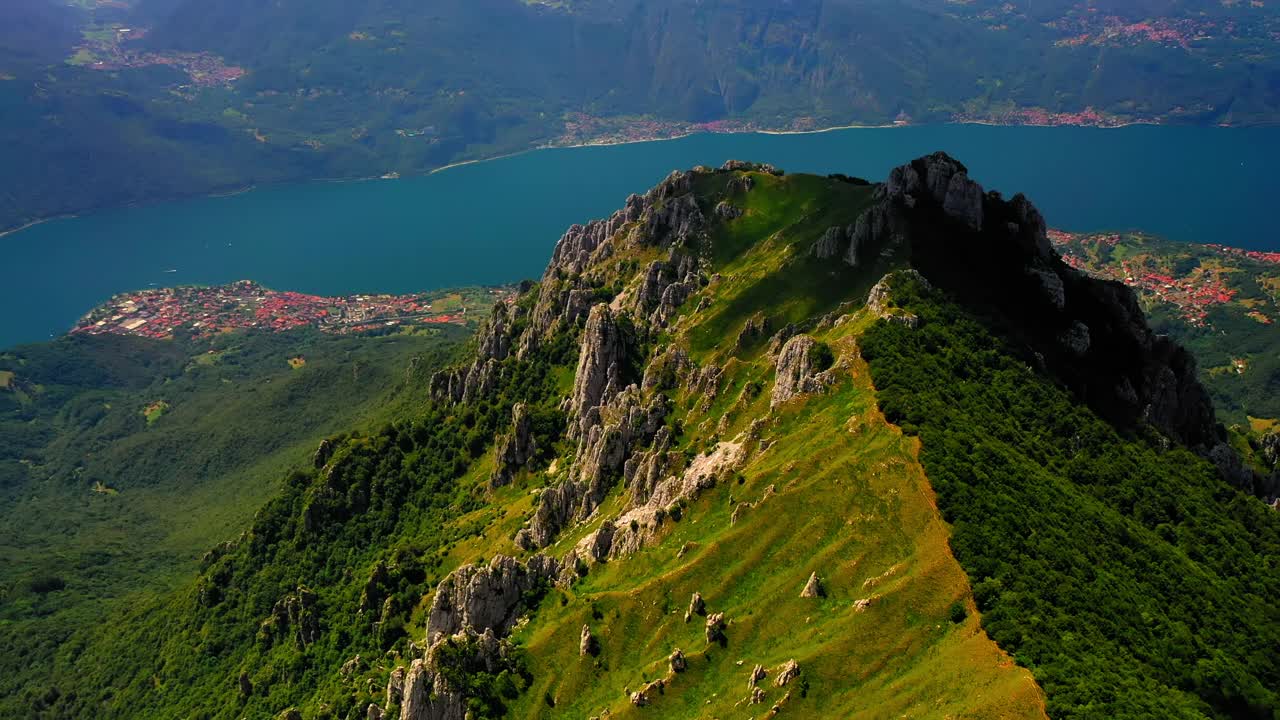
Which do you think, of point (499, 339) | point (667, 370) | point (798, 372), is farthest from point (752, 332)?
point (499, 339)

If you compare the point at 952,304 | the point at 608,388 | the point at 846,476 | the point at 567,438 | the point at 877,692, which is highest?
the point at 952,304

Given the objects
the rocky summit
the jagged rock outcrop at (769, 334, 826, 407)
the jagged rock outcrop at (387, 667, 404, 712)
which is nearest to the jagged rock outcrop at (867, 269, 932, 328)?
the rocky summit

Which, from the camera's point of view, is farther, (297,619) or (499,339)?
(499,339)

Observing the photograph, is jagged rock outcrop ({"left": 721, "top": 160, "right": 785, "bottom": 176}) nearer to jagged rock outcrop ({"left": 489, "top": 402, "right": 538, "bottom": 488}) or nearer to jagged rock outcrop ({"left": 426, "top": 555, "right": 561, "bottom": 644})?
jagged rock outcrop ({"left": 489, "top": 402, "right": 538, "bottom": 488})

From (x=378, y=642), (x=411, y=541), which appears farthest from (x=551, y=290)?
(x=378, y=642)

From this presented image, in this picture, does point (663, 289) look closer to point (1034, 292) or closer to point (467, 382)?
point (467, 382)

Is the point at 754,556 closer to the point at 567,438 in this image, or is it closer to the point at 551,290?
the point at 567,438
